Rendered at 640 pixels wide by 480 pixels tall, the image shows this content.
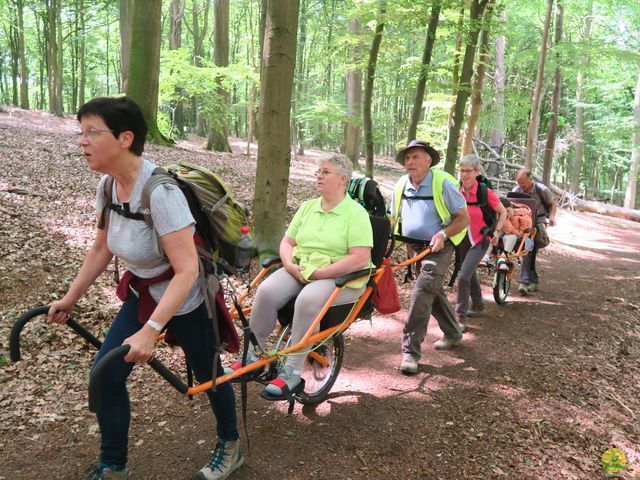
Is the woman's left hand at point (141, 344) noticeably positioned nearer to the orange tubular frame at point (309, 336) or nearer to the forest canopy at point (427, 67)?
the orange tubular frame at point (309, 336)

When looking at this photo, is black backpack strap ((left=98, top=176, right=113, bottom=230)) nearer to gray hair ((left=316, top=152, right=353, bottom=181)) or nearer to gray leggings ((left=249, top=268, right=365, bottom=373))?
gray leggings ((left=249, top=268, right=365, bottom=373))

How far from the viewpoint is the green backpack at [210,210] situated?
2.55 m

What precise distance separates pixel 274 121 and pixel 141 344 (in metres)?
4.84

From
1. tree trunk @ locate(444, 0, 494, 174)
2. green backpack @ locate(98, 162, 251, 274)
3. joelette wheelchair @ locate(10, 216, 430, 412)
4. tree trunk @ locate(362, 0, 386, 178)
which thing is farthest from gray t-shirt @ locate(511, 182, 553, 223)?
green backpack @ locate(98, 162, 251, 274)

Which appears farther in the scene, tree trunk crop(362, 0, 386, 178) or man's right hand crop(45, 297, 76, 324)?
tree trunk crop(362, 0, 386, 178)

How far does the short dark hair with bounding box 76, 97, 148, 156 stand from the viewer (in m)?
2.24

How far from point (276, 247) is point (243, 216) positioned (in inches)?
164

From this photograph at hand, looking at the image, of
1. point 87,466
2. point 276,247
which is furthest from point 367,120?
point 87,466

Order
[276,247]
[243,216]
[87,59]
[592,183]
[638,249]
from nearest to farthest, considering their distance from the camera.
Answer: [243,216] < [276,247] < [638,249] < [87,59] < [592,183]

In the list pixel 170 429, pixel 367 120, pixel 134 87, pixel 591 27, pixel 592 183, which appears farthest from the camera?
pixel 592 183

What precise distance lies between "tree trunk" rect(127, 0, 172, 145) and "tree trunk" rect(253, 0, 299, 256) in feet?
22.5

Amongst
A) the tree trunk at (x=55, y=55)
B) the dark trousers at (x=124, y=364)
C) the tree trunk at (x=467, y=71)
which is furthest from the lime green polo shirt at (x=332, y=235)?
the tree trunk at (x=55, y=55)

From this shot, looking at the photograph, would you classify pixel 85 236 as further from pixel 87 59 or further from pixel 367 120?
pixel 87 59

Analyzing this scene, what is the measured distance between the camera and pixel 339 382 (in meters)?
4.59
